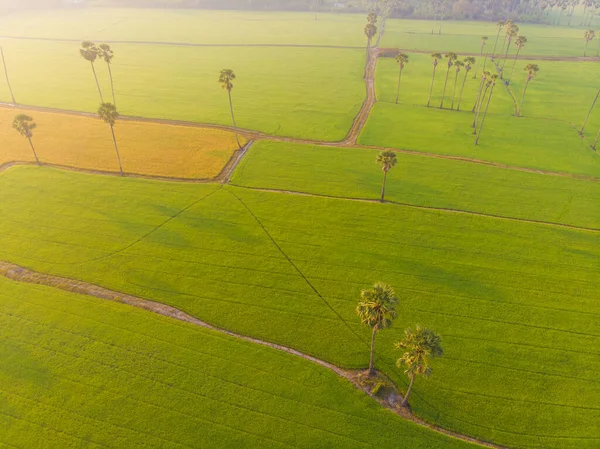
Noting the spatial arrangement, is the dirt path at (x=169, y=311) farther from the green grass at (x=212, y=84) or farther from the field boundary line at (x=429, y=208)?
the green grass at (x=212, y=84)

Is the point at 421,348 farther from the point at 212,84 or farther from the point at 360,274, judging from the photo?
the point at 212,84

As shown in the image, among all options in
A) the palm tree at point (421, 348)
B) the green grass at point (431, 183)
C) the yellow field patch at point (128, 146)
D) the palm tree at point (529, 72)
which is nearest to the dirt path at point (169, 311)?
the palm tree at point (421, 348)

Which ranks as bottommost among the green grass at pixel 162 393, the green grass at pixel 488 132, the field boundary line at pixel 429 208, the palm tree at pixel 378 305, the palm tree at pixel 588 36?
the green grass at pixel 162 393

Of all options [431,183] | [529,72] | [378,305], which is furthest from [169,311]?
[529,72]

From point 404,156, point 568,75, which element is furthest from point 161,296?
point 568,75

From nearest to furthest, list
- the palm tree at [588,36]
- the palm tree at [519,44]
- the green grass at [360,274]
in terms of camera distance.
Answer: the green grass at [360,274]
the palm tree at [519,44]
the palm tree at [588,36]

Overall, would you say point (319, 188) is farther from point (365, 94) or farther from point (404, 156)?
point (365, 94)

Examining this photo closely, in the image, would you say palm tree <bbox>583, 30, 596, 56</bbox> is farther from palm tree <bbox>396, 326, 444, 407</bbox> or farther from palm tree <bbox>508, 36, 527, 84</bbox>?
palm tree <bbox>396, 326, 444, 407</bbox>

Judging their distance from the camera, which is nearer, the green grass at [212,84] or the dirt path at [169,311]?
the dirt path at [169,311]
